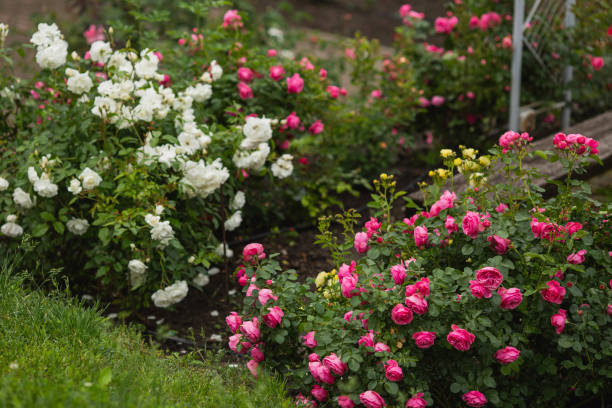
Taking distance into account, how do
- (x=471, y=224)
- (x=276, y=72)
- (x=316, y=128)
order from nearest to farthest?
(x=471, y=224), (x=276, y=72), (x=316, y=128)

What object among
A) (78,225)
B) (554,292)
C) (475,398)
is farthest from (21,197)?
(554,292)

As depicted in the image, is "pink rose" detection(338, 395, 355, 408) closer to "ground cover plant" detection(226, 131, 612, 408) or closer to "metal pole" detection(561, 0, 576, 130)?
"ground cover plant" detection(226, 131, 612, 408)

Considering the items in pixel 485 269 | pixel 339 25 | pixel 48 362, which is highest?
pixel 485 269

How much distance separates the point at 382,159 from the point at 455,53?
3.41 feet

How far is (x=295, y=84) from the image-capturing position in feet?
12.6

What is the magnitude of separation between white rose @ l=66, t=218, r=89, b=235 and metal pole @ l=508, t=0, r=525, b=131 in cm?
298

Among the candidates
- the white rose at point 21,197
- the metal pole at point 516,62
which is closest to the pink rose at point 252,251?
the white rose at point 21,197

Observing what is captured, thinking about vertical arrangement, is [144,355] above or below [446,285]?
below

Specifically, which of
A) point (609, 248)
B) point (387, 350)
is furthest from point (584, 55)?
point (387, 350)

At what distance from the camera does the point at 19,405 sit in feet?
5.66

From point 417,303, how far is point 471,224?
0.37 meters

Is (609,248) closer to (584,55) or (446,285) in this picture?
(446,285)

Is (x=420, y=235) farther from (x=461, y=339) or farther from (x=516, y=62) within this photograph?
(x=516, y=62)

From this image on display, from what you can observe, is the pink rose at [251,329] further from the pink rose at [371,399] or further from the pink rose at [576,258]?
the pink rose at [576,258]
